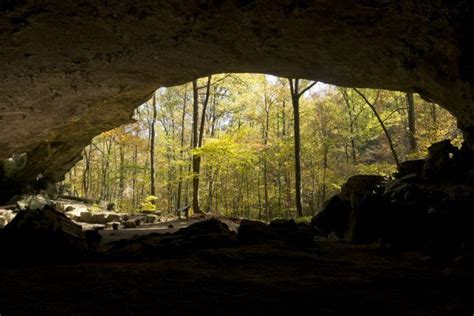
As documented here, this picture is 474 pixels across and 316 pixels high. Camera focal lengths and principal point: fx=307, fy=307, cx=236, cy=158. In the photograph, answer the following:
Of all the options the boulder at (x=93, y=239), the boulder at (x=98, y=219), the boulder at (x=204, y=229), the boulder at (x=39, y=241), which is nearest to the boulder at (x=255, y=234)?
the boulder at (x=204, y=229)

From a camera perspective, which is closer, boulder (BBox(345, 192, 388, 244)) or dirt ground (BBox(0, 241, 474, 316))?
dirt ground (BBox(0, 241, 474, 316))

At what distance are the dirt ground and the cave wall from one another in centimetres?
336

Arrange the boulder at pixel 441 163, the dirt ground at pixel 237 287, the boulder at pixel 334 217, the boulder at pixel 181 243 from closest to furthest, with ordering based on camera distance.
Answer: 1. the dirt ground at pixel 237 287
2. the boulder at pixel 181 243
3. the boulder at pixel 441 163
4. the boulder at pixel 334 217

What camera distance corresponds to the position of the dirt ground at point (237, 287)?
248cm

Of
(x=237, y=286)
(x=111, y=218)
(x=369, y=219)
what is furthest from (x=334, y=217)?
(x=111, y=218)

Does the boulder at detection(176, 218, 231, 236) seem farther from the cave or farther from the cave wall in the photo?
the cave wall

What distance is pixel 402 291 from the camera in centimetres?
291

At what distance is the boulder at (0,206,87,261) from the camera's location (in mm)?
4215

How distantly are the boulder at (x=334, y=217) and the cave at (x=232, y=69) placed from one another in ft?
7.87

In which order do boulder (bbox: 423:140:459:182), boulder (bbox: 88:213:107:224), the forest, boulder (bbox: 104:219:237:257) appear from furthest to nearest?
the forest
boulder (bbox: 88:213:107:224)
boulder (bbox: 423:140:459:182)
boulder (bbox: 104:219:237:257)

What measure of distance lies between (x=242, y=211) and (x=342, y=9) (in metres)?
28.0

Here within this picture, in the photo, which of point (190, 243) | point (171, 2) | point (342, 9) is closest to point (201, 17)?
point (171, 2)

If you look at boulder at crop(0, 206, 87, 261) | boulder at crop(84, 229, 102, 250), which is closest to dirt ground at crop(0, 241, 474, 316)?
boulder at crop(0, 206, 87, 261)

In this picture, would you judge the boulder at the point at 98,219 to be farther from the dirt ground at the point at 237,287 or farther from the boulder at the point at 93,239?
the dirt ground at the point at 237,287
